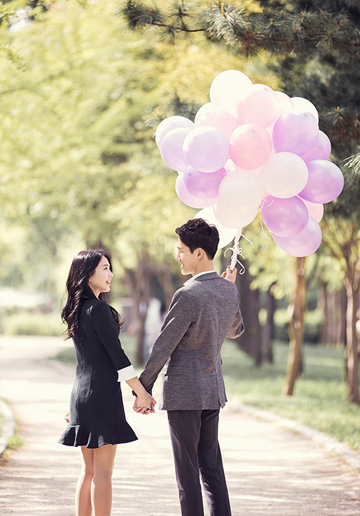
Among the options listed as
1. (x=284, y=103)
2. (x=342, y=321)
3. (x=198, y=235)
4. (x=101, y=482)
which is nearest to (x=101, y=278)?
(x=198, y=235)

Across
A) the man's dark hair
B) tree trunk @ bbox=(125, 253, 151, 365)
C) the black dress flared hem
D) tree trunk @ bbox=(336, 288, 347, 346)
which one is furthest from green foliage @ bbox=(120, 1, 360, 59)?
tree trunk @ bbox=(336, 288, 347, 346)

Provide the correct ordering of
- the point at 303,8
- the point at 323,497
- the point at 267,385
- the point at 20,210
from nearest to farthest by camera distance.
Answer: the point at 323,497
the point at 303,8
the point at 267,385
the point at 20,210

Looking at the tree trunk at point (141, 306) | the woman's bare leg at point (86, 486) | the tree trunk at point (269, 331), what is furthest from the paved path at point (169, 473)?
the tree trunk at point (269, 331)

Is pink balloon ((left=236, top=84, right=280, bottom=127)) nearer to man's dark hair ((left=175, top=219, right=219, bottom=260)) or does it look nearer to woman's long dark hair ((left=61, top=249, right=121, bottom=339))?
man's dark hair ((left=175, top=219, right=219, bottom=260))

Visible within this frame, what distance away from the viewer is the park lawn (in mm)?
10405

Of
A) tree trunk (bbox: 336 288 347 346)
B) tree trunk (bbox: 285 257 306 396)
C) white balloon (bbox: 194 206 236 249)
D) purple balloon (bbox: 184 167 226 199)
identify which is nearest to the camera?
purple balloon (bbox: 184 167 226 199)

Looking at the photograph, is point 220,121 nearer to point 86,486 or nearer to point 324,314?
point 86,486

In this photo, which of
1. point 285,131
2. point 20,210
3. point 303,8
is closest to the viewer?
point 285,131

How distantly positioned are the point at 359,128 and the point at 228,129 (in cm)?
213

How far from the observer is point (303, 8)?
284 inches

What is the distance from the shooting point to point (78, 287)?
4656 mm

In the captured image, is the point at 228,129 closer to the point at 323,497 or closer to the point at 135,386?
the point at 135,386

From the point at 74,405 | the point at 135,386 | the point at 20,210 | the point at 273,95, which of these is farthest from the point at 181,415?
the point at 20,210

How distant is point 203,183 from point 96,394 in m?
1.66
